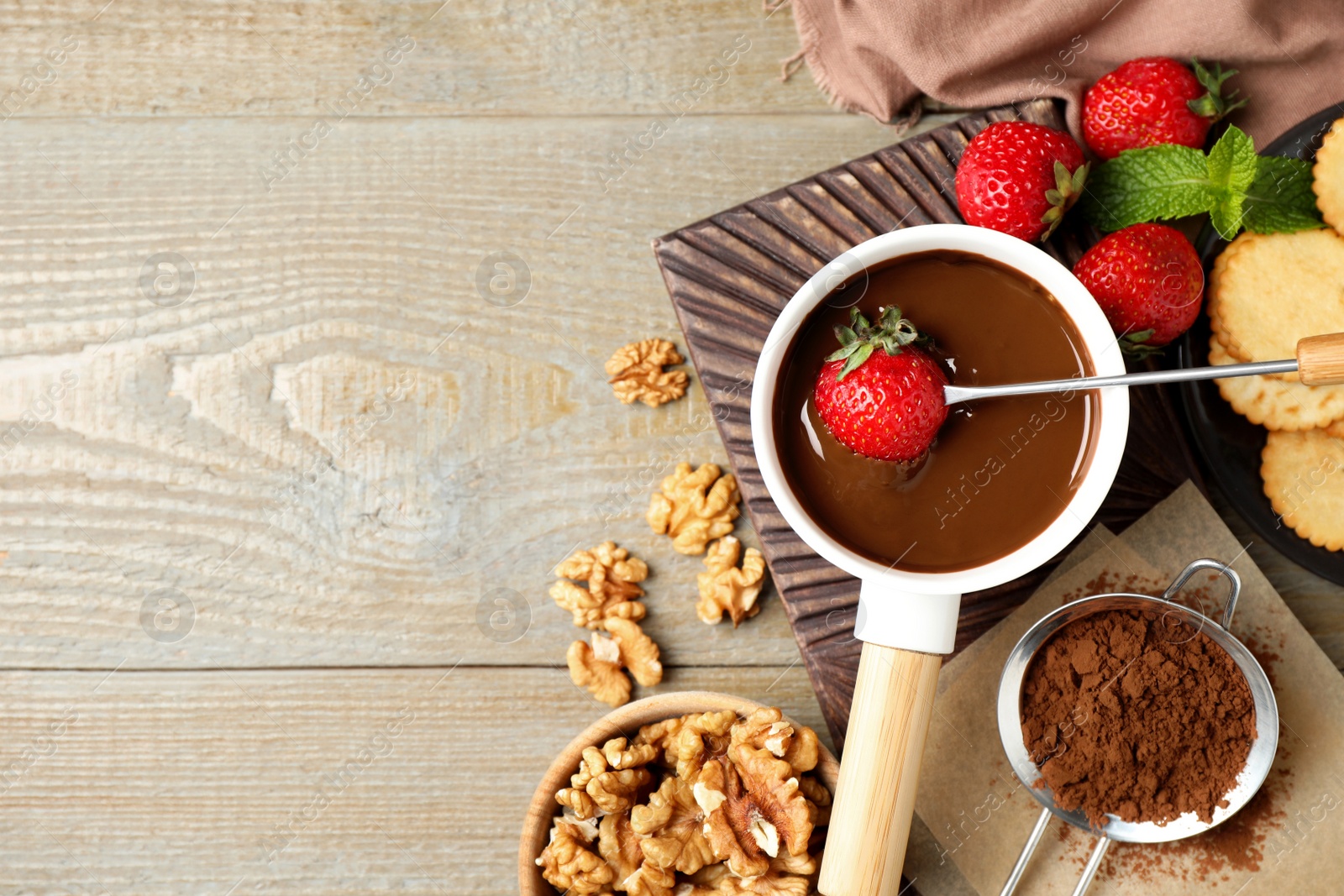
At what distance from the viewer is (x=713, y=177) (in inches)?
51.3

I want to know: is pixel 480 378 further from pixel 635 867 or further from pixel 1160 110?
pixel 1160 110

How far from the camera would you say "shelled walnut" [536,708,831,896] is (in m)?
1.07

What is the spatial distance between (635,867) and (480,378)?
695 mm

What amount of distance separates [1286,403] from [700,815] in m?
0.90

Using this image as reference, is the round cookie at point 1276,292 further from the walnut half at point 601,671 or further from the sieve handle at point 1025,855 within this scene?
the walnut half at point 601,671

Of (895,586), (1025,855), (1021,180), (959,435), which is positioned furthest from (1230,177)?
(1025,855)

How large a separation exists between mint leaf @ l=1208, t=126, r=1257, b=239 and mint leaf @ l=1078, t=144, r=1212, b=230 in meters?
0.01

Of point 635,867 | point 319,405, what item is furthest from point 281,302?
point 635,867

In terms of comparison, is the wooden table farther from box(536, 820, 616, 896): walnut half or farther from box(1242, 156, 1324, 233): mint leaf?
box(1242, 156, 1324, 233): mint leaf

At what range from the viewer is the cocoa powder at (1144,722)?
1.08 m

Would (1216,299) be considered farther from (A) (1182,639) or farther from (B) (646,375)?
(B) (646,375)

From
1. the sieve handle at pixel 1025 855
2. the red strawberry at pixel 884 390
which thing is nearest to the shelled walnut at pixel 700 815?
the sieve handle at pixel 1025 855

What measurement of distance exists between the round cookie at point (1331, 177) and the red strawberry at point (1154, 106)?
0.37ft

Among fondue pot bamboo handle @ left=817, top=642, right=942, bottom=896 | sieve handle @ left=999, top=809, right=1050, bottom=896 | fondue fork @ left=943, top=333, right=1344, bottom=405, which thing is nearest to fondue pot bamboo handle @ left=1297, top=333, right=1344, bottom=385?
fondue fork @ left=943, top=333, right=1344, bottom=405
